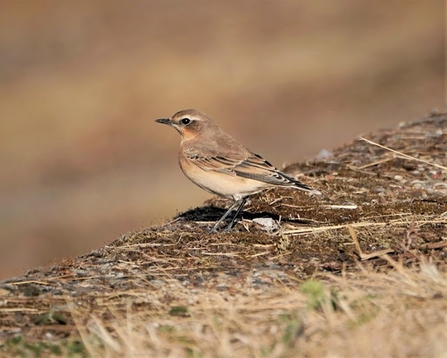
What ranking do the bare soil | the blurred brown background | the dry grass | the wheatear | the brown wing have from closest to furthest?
the dry grass < the bare soil < the brown wing < the wheatear < the blurred brown background

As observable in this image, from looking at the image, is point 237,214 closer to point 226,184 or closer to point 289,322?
point 226,184

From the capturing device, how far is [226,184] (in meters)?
8.96

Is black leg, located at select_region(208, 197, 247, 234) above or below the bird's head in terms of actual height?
below

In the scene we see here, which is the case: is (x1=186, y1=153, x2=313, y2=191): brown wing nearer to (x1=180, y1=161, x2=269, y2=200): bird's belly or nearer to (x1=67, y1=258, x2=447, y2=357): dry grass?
(x1=180, y1=161, x2=269, y2=200): bird's belly

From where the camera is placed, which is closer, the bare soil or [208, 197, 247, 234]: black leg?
the bare soil

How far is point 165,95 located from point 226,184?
21.1m

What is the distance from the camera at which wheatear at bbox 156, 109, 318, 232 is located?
345 inches

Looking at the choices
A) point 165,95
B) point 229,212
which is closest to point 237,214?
point 229,212

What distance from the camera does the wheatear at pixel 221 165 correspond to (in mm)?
8773

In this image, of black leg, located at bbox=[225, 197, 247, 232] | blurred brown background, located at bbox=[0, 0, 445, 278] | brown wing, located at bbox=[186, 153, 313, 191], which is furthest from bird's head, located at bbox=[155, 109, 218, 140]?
blurred brown background, located at bbox=[0, 0, 445, 278]

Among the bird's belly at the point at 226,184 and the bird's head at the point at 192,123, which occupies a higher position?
the bird's head at the point at 192,123

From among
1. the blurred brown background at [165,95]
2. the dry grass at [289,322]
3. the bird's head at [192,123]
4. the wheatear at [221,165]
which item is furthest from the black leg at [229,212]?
the blurred brown background at [165,95]

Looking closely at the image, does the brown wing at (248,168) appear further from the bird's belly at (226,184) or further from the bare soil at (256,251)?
the bare soil at (256,251)

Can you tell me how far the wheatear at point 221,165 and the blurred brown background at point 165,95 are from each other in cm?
1159
